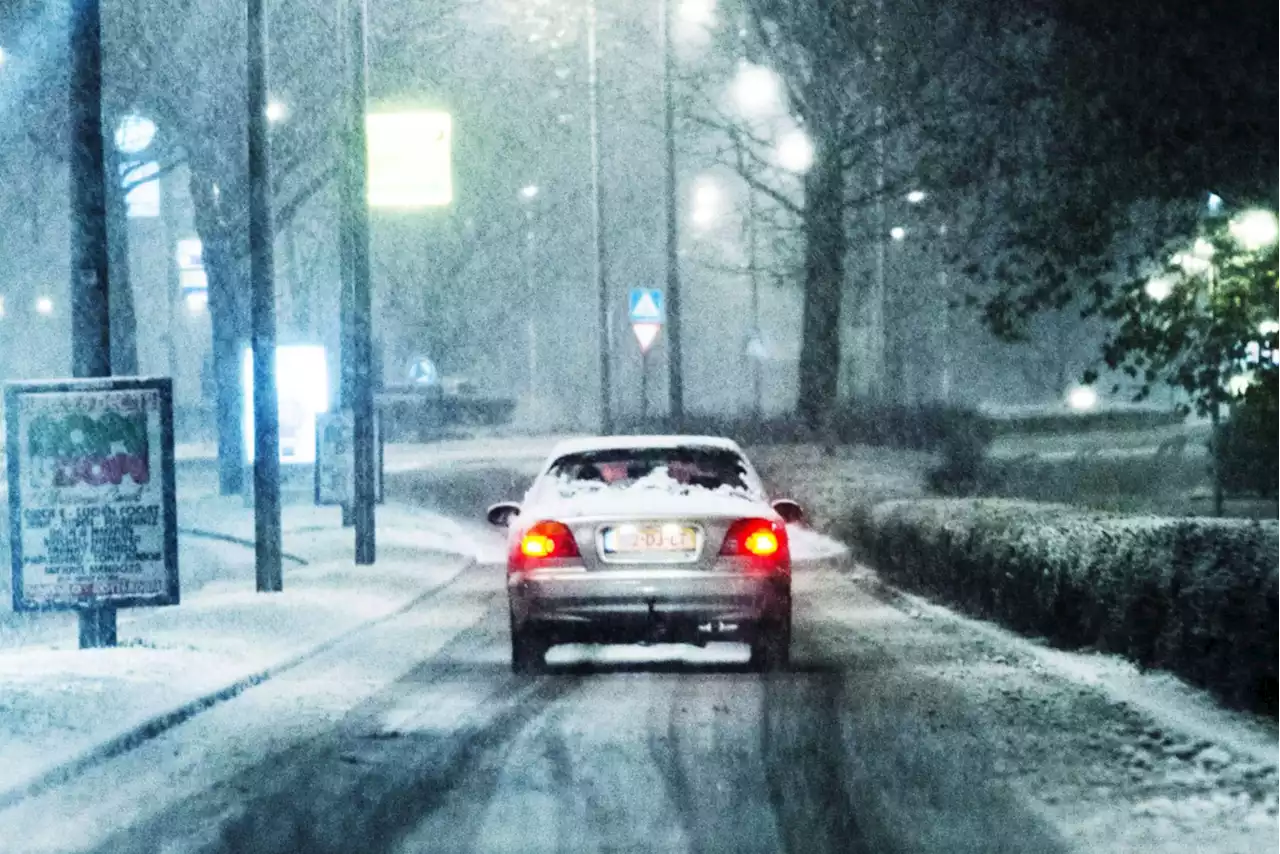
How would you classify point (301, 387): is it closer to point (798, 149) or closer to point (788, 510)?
point (788, 510)

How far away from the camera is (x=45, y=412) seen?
15.1m

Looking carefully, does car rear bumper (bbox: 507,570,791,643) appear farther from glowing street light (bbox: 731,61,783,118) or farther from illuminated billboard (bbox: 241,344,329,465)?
glowing street light (bbox: 731,61,783,118)

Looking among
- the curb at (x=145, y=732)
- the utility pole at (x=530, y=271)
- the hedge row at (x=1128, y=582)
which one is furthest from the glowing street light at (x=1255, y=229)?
the utility pole at (x=530, y=271)

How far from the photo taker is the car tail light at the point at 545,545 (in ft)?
47.3

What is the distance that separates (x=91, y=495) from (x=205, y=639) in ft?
6.61

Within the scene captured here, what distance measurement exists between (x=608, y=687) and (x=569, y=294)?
6641 centimetres

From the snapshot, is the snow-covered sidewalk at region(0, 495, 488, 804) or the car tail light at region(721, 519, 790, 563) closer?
the snow-covered sidewalk at region(0, 495, 488, 804)

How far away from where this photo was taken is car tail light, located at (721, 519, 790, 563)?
1443 cm

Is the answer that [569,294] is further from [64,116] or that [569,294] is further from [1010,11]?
[1010,11]

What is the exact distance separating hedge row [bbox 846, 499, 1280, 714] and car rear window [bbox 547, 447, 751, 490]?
2.44 meters

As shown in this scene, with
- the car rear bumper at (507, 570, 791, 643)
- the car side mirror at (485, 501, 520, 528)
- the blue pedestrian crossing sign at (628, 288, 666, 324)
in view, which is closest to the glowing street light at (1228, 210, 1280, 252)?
the car rear bumper at (507, 570, 791, 643)

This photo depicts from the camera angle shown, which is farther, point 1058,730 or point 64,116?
point 64,116

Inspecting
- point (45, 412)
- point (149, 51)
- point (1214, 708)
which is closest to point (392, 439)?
point (149, 51)

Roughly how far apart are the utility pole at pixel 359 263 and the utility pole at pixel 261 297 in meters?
3.22
